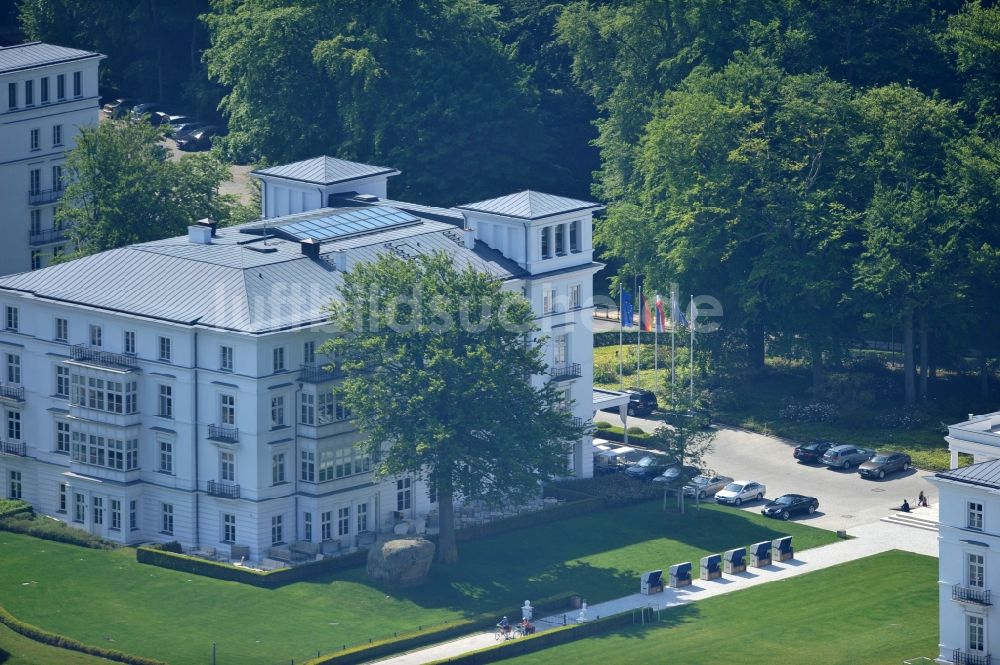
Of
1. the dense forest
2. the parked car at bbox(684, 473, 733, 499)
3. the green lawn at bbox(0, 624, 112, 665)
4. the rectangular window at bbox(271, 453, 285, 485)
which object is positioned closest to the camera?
the green lawn at bbox(0, 624, 112, 665)

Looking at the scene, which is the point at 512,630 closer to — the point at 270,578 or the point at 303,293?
the point at 270,578

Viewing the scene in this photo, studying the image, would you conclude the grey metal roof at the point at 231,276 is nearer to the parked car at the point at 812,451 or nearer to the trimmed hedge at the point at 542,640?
the parked car at the point at 812,451

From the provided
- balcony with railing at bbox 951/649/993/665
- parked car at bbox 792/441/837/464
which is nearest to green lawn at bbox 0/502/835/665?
parked car at bbox 792/441/837/464

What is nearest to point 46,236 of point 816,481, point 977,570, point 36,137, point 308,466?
point 36,137

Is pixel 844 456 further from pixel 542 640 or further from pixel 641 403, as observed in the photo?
pixel 542 640

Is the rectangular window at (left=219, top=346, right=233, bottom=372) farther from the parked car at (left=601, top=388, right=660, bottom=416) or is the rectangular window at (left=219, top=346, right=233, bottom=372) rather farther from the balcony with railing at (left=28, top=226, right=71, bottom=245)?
the balcony with railing at (left=28, top=226, right=71, bottom=245)
